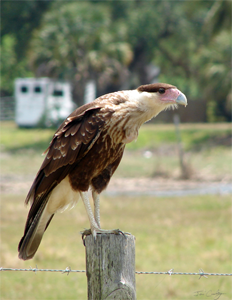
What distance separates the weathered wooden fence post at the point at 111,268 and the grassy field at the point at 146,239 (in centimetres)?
92

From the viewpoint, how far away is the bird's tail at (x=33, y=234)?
328 cm

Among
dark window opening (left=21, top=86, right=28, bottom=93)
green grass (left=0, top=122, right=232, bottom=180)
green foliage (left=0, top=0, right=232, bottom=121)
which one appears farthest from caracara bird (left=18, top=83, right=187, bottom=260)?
dark window opening (left=21, top=86, right=28, bottom=93)

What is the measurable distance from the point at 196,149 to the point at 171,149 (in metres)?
1.31

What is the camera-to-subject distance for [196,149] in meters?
20.7

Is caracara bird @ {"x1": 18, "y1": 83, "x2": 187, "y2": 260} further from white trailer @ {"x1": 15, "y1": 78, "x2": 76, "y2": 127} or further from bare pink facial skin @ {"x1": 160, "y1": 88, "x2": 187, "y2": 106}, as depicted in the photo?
white trailer @ {"x1": 15, "y1": 78, "x2": 76, "y2": 127}

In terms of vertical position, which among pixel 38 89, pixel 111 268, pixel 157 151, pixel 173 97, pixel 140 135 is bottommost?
pixel 111 268

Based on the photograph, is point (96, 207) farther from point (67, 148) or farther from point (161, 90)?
point (161, 90)

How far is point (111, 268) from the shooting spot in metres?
2.62

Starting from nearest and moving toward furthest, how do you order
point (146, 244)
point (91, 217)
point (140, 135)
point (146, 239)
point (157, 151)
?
1. point (91, 217)
2. point (146, 244)
3. point (146, 239)
4. point (157, 151)
5. point (140, 135)

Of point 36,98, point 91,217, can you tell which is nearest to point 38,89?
point 36,98

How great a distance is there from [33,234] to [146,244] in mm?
4391

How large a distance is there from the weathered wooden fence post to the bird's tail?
73 centimetres

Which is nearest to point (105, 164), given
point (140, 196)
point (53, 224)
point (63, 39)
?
point (53, 224)

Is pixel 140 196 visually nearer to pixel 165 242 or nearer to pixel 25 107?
pixel 165 242
